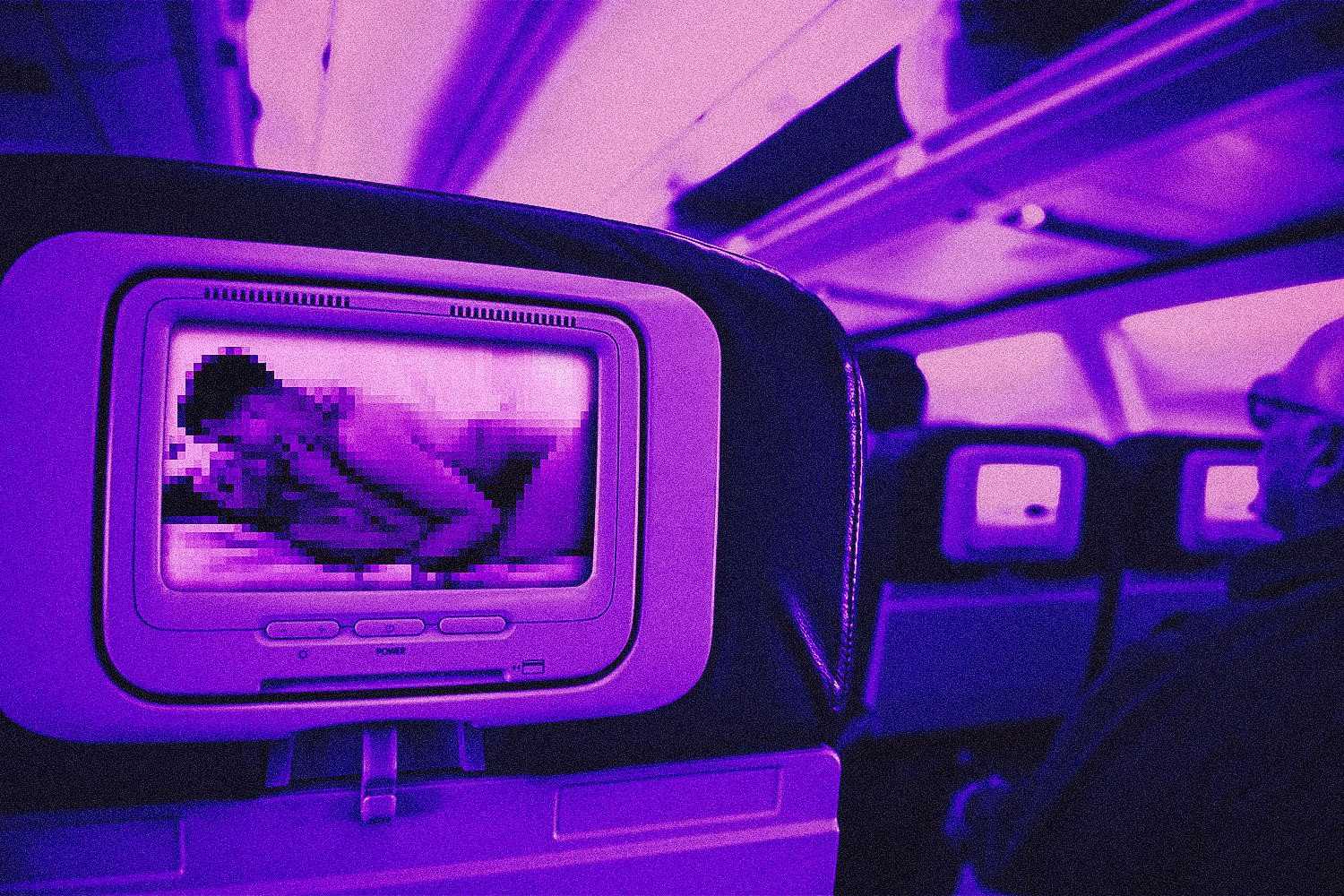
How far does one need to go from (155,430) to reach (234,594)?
147mm

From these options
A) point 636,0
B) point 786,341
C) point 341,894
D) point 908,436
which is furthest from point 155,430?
point 908,436

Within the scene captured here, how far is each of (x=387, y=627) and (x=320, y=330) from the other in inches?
10.4

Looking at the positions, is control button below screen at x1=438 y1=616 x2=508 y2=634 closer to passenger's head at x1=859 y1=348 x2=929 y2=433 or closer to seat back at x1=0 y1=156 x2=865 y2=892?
seat back at x1=0 y1=156 x2=865 y2=892

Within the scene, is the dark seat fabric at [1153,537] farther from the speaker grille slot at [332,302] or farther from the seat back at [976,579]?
the speaker grille slot at [332,302]

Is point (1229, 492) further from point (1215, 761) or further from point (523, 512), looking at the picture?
point (523, 512)

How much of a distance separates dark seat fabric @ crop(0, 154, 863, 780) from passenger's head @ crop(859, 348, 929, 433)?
130 inches

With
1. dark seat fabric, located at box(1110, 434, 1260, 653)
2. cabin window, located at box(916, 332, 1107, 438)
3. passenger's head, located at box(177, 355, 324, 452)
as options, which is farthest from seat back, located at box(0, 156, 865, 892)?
cabin window, located at box(916, 332, 1107, 438)

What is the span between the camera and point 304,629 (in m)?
0.59

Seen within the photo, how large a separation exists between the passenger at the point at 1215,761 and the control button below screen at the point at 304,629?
4.17 feet

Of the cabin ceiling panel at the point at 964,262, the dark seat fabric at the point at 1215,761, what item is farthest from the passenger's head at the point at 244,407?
the cabin ceiling panel at the point at 964,262

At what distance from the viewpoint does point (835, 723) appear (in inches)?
32.0

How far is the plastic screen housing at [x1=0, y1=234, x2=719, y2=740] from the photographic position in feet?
1.77

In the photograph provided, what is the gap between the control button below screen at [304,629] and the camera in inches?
22.9

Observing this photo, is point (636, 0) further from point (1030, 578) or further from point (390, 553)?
point (1030, 578)
